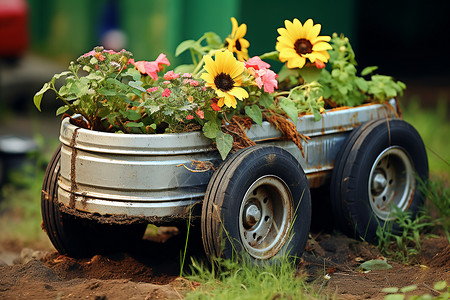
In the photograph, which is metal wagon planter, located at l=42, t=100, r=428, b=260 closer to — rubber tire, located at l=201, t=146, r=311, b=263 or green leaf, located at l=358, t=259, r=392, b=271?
rubber tire, located at l=201, t=146, r=311, b=263

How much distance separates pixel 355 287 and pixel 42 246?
7.16ft

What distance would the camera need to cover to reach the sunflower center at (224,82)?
10.1 ft

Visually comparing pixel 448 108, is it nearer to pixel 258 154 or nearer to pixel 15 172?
pixel 15 172

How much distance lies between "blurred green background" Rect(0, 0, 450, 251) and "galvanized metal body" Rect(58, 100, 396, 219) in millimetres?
1648

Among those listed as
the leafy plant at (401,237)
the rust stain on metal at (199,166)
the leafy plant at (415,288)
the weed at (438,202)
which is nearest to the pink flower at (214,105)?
the rust stain on metal at (199,166)

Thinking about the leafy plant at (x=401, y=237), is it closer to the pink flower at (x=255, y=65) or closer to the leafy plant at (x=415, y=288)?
the leafy plant at (x=415, y=288)

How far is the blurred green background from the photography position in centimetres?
582

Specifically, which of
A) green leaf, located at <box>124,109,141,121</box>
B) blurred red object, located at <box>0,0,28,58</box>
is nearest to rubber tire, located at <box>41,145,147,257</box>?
green leaf, located at <box>124,109,141,121</box>

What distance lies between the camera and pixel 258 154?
3023 mm

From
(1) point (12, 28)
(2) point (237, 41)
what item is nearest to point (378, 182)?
(2) point (237, 41)

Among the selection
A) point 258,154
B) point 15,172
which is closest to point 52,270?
point 258,154

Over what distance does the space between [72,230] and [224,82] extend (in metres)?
1.05

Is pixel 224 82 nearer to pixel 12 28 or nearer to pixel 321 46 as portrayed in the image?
pixel 321 46

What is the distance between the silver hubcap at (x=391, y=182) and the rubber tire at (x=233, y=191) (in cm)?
77
